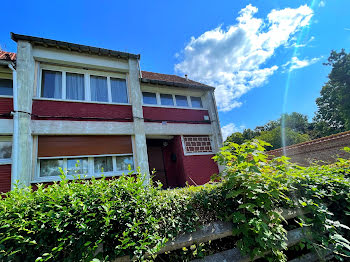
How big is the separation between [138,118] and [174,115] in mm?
2090

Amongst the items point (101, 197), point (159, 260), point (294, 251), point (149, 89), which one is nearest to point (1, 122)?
point (149, 89)

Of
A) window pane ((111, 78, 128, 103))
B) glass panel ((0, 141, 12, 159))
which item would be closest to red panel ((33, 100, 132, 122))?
window pane ((111, 78, 128, 103))

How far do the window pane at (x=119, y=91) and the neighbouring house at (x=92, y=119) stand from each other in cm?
5

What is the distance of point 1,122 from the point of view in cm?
585

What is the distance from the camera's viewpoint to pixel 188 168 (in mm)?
8273

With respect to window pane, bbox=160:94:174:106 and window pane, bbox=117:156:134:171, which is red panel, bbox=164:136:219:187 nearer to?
window pane, bbox=160:94:174:106

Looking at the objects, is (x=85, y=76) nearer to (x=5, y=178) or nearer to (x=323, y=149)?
(x=5, y=178)

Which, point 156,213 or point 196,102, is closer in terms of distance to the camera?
point 156,213

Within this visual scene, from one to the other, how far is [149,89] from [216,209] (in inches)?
300

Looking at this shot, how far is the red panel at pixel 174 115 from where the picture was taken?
838cm

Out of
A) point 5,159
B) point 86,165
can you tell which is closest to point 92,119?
point 86,165

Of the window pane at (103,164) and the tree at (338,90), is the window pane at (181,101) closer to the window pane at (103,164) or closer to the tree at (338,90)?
the window pane at (103,164)

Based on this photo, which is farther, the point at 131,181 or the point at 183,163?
the point at 183,163

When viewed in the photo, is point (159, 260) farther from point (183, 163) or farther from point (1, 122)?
point (1, 122)
